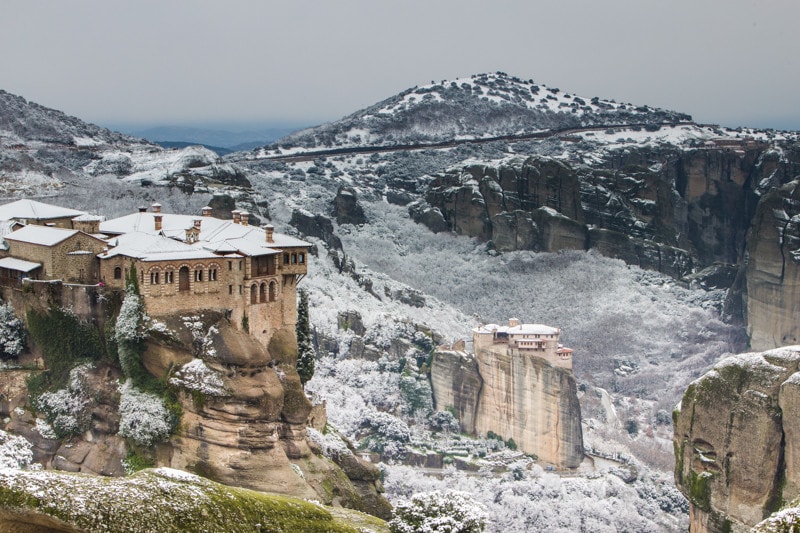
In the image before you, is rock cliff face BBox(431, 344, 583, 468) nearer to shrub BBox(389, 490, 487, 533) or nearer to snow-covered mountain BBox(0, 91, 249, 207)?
snow-covered mountain BBox(0, 91, 249, 207)

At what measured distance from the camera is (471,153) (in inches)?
7766

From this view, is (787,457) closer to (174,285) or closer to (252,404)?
(252,404)

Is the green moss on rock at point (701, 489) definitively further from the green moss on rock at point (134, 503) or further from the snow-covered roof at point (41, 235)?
the snow-covered roof at point (41, 235)

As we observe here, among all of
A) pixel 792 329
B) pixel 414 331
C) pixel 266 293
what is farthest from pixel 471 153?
pixel 266 293

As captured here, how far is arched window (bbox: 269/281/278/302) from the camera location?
5812 cm

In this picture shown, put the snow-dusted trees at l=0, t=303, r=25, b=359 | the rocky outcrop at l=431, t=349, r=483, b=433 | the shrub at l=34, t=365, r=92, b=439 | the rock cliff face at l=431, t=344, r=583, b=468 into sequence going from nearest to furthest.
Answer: the shrub at l=34, t=365, r=92, b=439 → the snow-dusted trees at l=0, t=303, r=25, b=359 → the rock cliff face at l=431, t=344, r=583, b=468 → the rocky outcrop at l=431, t=349, r=483, b=433

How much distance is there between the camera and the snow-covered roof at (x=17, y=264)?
57.6m

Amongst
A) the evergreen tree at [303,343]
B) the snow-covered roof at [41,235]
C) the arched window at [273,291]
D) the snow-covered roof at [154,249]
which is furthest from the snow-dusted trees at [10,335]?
the evergreen tree at [303,343]

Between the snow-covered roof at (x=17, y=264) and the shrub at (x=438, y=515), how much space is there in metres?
21.4

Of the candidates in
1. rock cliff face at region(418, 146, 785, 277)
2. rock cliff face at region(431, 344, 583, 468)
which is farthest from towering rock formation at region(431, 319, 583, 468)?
rock cliff face at region(418, 146, 785, 277)

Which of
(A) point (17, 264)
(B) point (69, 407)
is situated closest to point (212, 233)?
(A) point (17, 264)

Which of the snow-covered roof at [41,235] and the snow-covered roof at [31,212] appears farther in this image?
the snow-covered roof at [31,212]

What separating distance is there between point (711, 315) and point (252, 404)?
90.1 metres

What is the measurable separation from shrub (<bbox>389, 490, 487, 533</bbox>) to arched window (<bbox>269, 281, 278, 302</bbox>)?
1568 cm
